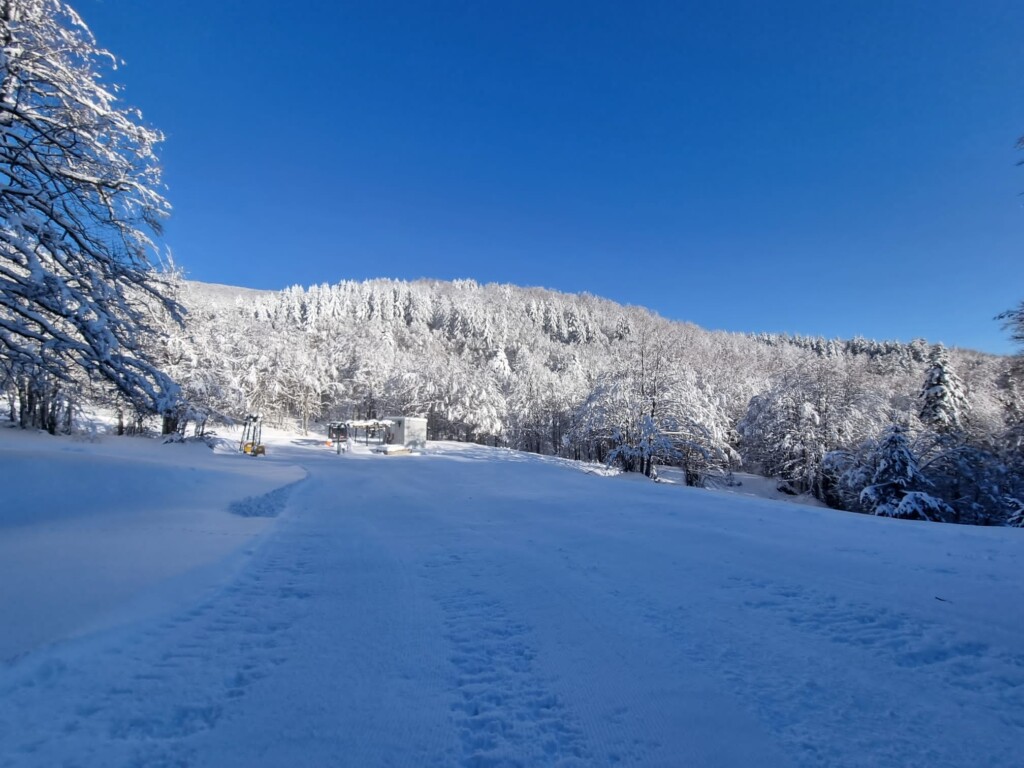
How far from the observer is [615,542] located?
636cm

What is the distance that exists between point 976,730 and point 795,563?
2906 millimetres

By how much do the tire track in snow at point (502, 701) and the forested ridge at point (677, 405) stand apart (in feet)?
20.9

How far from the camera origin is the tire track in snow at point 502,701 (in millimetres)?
2271

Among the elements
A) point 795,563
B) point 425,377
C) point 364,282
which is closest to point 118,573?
point 795,563

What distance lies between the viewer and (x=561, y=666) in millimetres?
3066

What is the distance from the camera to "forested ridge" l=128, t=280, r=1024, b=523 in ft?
63.8

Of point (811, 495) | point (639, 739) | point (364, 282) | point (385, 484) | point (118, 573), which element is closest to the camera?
point (639, 739)

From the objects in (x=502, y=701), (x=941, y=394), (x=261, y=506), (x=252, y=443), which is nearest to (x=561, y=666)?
(x=502, y=701)

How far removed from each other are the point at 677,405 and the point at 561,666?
967 inches

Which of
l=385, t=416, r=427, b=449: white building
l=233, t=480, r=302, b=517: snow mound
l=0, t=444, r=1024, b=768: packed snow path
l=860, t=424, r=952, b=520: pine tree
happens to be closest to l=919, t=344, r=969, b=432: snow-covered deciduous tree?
l=860, t=424, r=952, b=520: pine tree

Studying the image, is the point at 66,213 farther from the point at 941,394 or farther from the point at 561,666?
the point at 941,394

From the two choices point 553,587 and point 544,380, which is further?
point 544,380

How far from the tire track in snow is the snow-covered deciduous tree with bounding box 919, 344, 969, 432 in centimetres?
3280

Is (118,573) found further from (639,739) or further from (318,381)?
(318,381)
